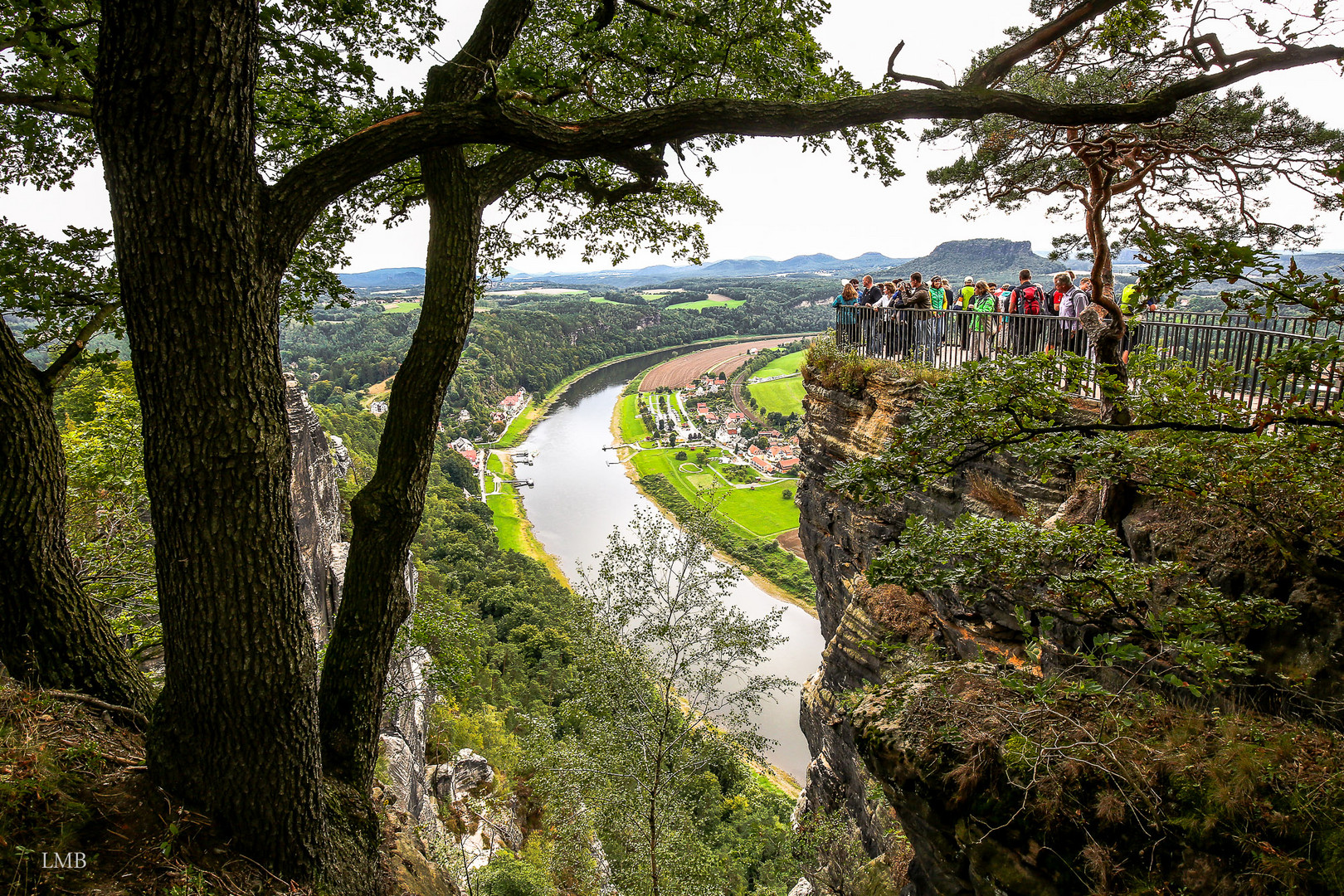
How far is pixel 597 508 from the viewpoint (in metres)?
41.0

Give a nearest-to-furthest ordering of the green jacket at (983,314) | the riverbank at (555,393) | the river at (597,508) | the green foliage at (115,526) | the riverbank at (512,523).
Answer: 1. the green foliage at (115,526)
2. the green jacket at (983,314)
3. the river at (597,508)
4. the riverbank at (512,523)
5. the riverbank at (555,393)

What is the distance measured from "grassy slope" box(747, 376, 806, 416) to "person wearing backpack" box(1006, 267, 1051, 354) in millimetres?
43408

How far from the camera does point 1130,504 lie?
202 inches

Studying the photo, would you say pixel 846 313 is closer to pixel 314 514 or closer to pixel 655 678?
pixel 655 678

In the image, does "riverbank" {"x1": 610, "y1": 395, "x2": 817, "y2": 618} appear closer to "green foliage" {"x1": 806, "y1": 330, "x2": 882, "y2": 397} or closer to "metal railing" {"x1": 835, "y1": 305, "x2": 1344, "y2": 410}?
"green foliage" {"x1": 806, "y1": 330, "x2": 882, "y2": 397}

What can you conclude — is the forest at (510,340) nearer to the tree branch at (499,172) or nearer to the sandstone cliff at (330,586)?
the sandstone cliff at (330,586)

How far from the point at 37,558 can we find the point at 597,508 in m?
38.8

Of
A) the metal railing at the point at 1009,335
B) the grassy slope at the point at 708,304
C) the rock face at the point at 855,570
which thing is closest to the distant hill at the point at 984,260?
the metal railing at the point at 1009,335

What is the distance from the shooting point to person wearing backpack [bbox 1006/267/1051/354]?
7789 mm

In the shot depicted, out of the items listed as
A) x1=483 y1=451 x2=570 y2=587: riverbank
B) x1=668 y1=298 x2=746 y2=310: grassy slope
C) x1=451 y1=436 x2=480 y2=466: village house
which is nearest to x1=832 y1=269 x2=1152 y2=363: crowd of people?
x1=483 y1=451 x2=570 y2=587: riverbank

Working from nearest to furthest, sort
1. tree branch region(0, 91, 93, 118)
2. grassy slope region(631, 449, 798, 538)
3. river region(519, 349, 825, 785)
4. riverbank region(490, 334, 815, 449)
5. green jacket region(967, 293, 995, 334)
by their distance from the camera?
1. tree branch region(0, 91, 93, 118)
2. green jacket region(967, 293, 995, 334)
3. river region(519, 349, 825, 785)
4. grassy slope region(631, 449, 798, 538)
5. riverbank region(490, 334, 815, 449)

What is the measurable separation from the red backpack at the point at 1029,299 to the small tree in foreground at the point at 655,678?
213 inches

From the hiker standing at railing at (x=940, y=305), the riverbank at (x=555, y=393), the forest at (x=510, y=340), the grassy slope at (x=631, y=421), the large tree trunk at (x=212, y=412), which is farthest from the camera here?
the riverbank at (x=555, y=393)

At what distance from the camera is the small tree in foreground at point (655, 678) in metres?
8.19
